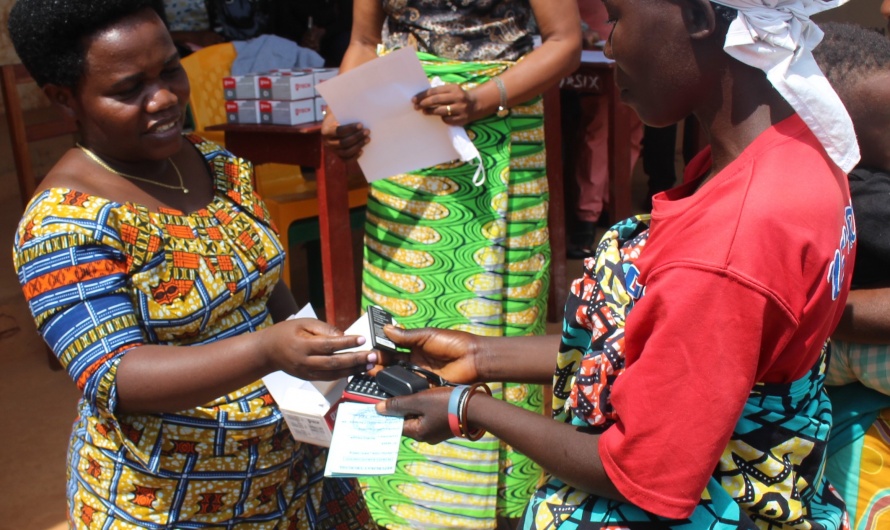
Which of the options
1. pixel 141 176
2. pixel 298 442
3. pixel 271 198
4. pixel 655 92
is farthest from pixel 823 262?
pixel 271 198

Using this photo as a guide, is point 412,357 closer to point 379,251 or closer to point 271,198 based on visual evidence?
point 379,251

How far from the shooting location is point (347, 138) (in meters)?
2.97

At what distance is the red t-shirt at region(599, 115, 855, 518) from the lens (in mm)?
1282

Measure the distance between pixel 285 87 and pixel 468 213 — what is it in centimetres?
146

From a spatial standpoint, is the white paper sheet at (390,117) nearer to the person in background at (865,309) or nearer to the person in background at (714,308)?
the person in background at (865,309)

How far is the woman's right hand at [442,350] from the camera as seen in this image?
80.9 inches

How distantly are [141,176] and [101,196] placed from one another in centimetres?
16

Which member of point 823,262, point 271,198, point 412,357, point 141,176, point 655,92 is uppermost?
point 655,92

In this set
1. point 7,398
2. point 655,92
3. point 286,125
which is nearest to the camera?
point 655,92

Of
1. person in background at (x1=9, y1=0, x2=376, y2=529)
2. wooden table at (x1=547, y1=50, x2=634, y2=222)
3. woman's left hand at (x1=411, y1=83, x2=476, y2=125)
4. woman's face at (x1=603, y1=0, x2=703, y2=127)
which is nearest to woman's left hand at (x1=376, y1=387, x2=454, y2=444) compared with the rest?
person in background at (x1=9, y1=0, x2=376, y2=529)

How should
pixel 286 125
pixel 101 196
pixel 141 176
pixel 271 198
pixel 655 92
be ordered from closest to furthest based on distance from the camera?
pixel 655 92
pixel 101 196
pixel 141 176
pixel 286 125
pixel 271 198

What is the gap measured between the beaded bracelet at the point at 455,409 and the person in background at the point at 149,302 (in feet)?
0.80

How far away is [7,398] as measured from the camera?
4539 mm

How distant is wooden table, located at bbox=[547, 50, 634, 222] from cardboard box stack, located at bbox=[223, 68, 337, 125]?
2.29 metres
